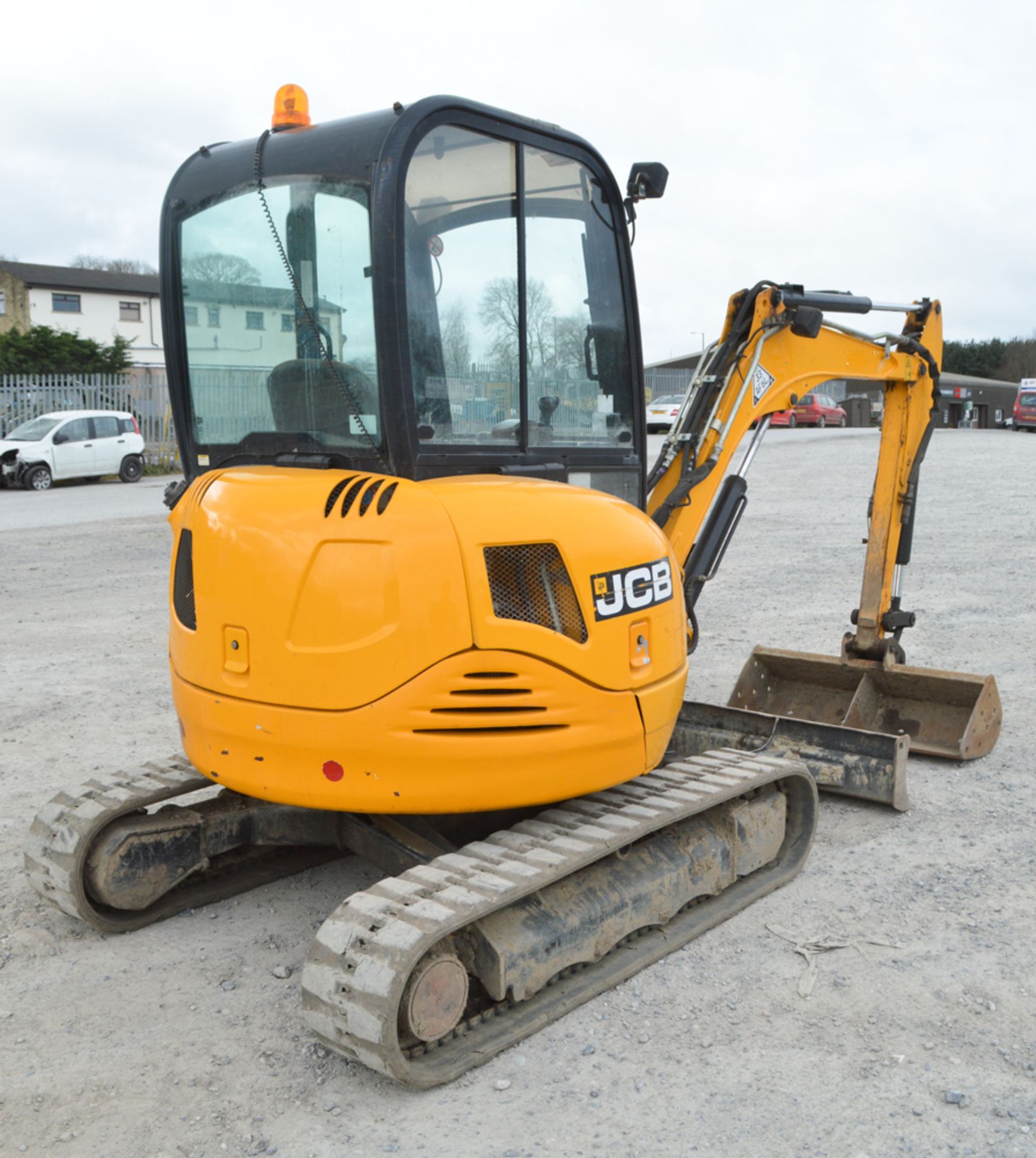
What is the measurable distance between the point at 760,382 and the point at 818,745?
5.70ft

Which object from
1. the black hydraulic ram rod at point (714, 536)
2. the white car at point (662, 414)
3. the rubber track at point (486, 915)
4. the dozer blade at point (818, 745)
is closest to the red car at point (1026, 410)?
the white car at point (662, 414)

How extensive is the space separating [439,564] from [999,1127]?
215cm

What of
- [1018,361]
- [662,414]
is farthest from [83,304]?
[1018,361]

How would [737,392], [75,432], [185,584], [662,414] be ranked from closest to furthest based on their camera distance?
1. [185,584]
2. [737,392]
3. [75,432]
4. [662,414]

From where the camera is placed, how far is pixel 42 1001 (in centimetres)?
382

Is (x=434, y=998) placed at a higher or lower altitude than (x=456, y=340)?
lower

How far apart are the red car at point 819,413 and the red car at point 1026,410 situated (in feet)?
18.1

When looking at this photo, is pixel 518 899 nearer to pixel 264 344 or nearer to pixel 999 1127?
pixel 999 1127

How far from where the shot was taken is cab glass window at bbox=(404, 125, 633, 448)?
3.76 metres

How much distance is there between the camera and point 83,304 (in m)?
56.0

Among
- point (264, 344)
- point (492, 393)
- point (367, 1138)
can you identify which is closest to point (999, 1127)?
point (367, 1138)

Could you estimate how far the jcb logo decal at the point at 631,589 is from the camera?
3748 millimetres

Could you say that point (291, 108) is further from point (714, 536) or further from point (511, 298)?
point (714, 536)

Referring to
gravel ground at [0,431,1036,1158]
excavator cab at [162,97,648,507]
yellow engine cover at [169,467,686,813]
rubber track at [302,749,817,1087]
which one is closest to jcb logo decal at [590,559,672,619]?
yellow engine cover at [169,467,686,813]
